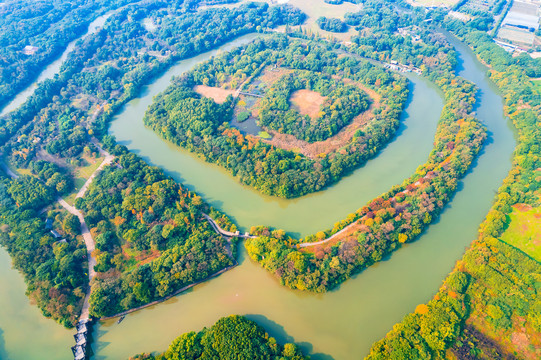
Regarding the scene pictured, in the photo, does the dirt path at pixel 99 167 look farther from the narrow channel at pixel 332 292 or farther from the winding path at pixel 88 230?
the narrow channel at pixel 332 292

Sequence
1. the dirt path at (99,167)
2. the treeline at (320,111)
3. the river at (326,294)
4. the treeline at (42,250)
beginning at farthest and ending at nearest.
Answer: the treeline at (320,111) < the dirt path at (99,167) < the treeline at (42,250) < the river at (326,294)

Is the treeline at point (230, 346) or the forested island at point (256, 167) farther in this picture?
the forested island at point (256, 167)

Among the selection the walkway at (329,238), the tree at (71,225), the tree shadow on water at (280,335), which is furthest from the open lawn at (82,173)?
the walkway at (329,238)

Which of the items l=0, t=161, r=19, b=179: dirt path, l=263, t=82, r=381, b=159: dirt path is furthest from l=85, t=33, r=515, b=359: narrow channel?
l=0, t=161, r=19, b=179: dirt path

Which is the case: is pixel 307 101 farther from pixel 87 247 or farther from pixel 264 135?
pixel 87 247

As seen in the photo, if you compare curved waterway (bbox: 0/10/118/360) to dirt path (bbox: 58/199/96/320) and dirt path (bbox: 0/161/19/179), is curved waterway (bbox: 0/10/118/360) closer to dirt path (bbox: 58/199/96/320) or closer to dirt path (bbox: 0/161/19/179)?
dirt path (bbox: 58/199/96/320)

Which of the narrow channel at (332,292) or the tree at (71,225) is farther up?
the tree at (71,225)
